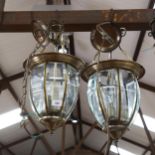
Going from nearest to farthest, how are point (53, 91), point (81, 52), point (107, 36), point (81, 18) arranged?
point (53, 91) < point (107, 36) < point (81, 18) < point (81, 52)

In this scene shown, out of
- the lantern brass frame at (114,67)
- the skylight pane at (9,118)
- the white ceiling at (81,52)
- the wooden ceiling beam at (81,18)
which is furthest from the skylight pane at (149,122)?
the lantern brass frame at (114,67)

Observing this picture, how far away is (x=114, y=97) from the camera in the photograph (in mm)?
1588

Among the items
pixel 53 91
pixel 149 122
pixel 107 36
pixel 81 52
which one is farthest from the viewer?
pixel 149 122

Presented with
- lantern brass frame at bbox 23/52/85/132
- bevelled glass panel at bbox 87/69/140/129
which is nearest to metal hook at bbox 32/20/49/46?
lantern brass frame at bbox 23/52/85/132

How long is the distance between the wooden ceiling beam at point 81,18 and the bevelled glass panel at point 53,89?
0.74 meters

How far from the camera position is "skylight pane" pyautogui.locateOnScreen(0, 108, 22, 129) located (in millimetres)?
9141

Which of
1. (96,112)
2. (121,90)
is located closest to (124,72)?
(121,90)

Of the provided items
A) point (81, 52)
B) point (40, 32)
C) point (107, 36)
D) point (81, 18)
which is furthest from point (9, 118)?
point (107, 36)

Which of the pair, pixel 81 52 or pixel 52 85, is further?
pixel 81 52

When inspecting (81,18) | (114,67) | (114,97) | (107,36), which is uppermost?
(81,18)

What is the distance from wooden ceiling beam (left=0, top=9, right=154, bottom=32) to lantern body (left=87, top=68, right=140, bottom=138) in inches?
28.5

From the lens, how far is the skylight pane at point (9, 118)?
30.0 ft

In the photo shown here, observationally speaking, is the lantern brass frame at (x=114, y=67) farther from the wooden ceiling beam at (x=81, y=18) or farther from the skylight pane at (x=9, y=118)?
the skylight pane at (x=9, y=118)

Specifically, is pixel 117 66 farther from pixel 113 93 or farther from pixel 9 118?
pixel 9 118
